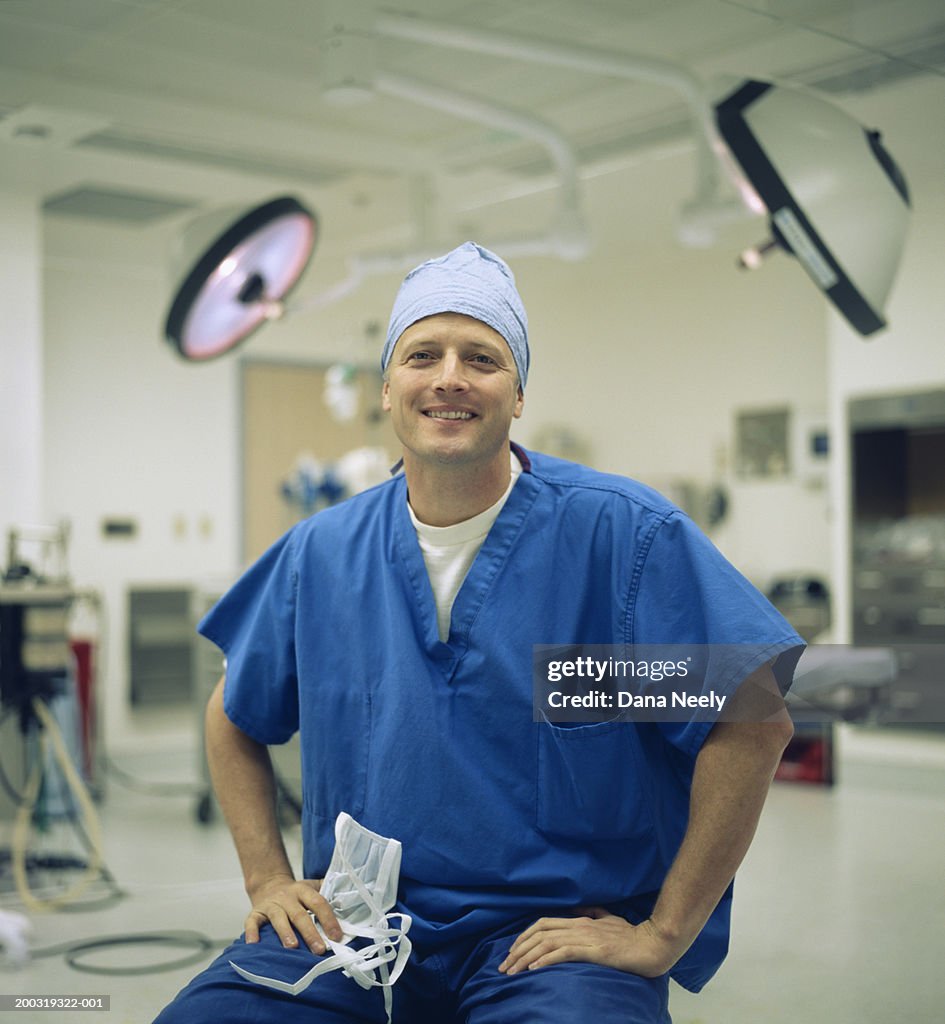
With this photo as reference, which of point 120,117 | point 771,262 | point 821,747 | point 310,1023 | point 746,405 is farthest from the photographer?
point 746,405

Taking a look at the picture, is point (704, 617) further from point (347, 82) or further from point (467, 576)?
point (347, 82)

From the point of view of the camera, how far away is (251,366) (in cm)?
608

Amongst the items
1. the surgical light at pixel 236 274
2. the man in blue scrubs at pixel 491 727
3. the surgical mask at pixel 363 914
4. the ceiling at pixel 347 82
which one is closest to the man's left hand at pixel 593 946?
the man in blue scrubs at pixel 491 727

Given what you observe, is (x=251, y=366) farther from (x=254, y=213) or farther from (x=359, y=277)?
(x=254, y=213)

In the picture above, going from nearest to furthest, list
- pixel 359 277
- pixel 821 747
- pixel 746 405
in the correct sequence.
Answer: pixel 821 747 → pixel 359 277 → pixel 746 405

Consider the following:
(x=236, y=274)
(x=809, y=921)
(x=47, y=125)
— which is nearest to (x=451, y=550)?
(x=809, y=921)

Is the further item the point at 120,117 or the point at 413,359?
the point at 120,117

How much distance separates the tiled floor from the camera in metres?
1.82

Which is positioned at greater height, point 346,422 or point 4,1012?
point 346,422

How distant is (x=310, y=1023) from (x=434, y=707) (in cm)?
35

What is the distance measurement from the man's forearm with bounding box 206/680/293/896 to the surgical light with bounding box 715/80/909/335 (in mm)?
1062

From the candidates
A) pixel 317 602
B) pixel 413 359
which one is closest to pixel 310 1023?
→ pixel 317 602

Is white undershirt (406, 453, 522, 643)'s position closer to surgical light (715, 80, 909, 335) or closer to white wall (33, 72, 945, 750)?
surgical light (715, 80, 909, 335)

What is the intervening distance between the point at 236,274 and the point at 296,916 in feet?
→ 5.98
